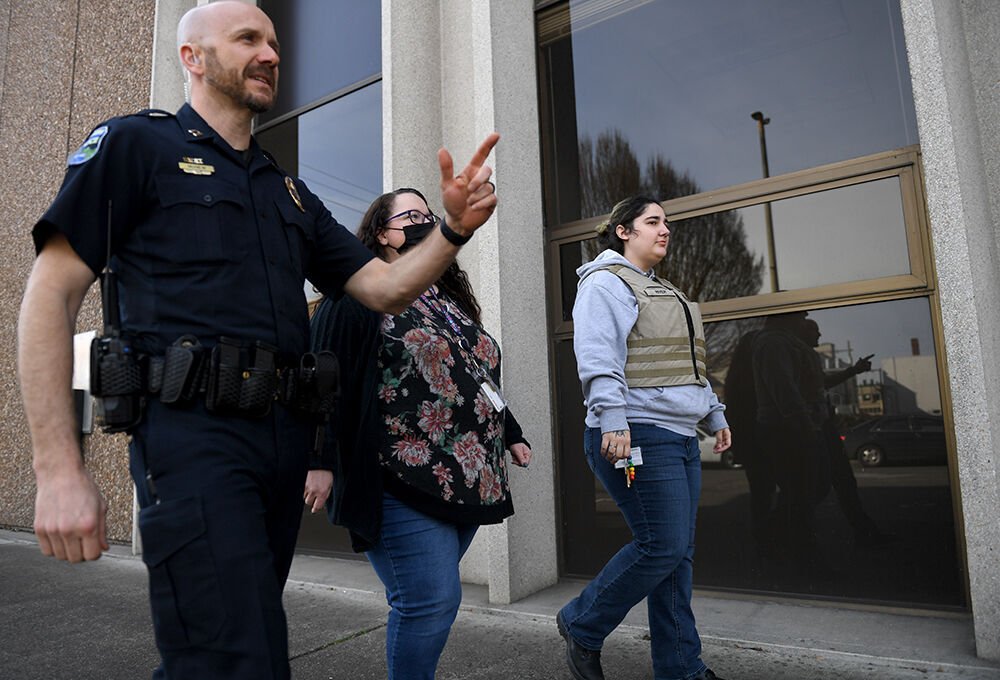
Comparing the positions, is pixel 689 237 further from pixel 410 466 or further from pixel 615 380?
pixel 410 466

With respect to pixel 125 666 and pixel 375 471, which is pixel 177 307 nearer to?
pixel 375 471

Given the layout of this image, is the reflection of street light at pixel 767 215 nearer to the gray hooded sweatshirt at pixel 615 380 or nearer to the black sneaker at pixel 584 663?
the gray hooded sweatshirt at pixel 615 380

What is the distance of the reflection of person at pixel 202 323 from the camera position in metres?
1.49

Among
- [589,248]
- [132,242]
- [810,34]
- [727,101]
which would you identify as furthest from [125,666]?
[810,34]

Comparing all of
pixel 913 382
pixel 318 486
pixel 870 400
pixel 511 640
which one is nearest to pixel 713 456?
pixel 870 400

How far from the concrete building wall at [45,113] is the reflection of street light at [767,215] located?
5632 mm

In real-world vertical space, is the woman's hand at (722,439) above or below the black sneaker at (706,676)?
above

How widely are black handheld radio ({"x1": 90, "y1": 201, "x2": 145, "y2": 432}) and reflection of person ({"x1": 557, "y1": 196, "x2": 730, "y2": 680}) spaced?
1706mm

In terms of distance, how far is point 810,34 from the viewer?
4.38 metres

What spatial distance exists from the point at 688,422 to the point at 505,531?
1.75 m

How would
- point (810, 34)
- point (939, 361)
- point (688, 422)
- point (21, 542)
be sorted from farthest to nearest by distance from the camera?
point (21, 542) → point (810, 34) → point (939, 361) → point (688, 422)

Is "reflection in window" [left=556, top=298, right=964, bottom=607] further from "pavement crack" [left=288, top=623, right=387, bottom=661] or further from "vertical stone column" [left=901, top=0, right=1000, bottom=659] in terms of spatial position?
"pavement crack" [left=288, top=623, right=387, bottom=661]

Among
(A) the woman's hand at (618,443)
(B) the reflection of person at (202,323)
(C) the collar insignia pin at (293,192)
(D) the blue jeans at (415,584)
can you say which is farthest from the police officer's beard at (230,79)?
(A) the woman's hand at (618,443)

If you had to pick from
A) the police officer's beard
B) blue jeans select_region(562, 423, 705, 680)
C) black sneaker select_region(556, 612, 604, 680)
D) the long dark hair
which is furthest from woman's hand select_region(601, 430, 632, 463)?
the police officer's beard
